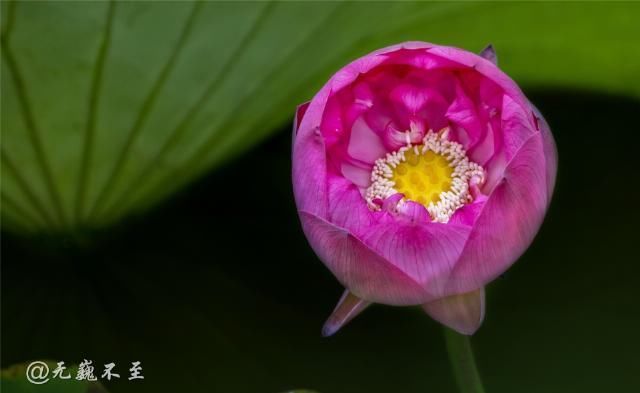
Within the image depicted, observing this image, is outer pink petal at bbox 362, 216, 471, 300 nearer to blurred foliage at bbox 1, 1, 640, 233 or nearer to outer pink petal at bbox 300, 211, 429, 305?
outer pink petal at bbox 300, 211, 429, 305

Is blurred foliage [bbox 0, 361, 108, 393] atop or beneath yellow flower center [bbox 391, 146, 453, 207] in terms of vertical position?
beneath

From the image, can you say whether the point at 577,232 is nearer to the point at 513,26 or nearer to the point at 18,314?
the point at 513,26

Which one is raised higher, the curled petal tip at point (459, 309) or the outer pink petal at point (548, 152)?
the outer pink petal at point (548, 152)

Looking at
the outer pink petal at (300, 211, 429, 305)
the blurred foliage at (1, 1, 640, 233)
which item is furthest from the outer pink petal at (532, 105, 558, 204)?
the blurred foliage at (1, 1, 640, 233)

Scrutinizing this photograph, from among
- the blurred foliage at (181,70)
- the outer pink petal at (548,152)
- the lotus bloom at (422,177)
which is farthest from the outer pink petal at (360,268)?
the blurred foliage at (181,70)

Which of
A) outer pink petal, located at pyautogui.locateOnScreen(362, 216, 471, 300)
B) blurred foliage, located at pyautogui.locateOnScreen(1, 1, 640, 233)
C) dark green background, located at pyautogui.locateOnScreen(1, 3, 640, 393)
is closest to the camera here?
outer pink petal, located at pyautogui.locateOnScreen(362, 216, 471, 300)

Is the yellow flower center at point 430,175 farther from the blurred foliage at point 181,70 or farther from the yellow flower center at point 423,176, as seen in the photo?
Answer: the blurred foliage at point 181,70

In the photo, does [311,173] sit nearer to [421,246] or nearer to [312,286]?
[421,246]
